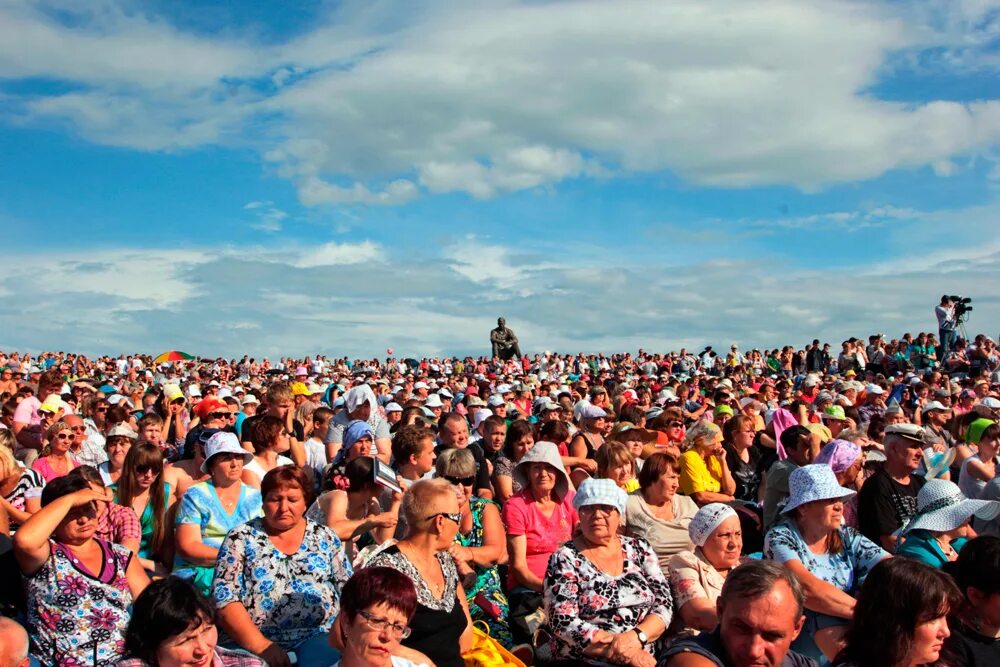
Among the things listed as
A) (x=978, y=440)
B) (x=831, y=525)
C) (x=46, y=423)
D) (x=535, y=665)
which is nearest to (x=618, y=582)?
(x=535, y=665)

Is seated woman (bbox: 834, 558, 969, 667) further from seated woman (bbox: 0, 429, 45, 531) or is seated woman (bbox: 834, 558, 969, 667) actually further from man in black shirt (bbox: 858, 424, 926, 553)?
seated woman (bbox: 0, 429, 45, 531)

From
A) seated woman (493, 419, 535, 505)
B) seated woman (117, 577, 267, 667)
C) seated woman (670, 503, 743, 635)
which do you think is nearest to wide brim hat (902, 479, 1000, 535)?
seated woman (670, 503, 743, 635)

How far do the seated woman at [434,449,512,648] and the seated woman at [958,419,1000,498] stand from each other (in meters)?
→ 4.66

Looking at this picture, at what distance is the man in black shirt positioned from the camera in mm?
6859

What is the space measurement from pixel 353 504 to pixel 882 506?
157 inches

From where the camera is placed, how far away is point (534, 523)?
263 inches

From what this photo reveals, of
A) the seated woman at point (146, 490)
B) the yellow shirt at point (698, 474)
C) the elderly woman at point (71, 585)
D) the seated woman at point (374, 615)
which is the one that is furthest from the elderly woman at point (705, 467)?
the elderly woman at point (71, 585)

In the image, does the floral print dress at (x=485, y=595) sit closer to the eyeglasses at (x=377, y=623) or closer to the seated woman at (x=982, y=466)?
the eyeglasses at (x=377, y=623)

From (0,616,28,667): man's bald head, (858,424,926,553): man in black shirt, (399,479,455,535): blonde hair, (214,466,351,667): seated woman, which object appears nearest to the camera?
(0,616,28,667): man's bald head

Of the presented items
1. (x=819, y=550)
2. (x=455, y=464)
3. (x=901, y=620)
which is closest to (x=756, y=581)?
(x=901, y=620)

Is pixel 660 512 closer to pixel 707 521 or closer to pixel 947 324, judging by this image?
pixel 707 521

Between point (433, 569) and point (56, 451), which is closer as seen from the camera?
point (433, 569)

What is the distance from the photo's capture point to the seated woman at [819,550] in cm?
492

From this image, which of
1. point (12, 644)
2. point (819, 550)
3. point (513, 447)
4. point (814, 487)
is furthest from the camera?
point (513, 447)
